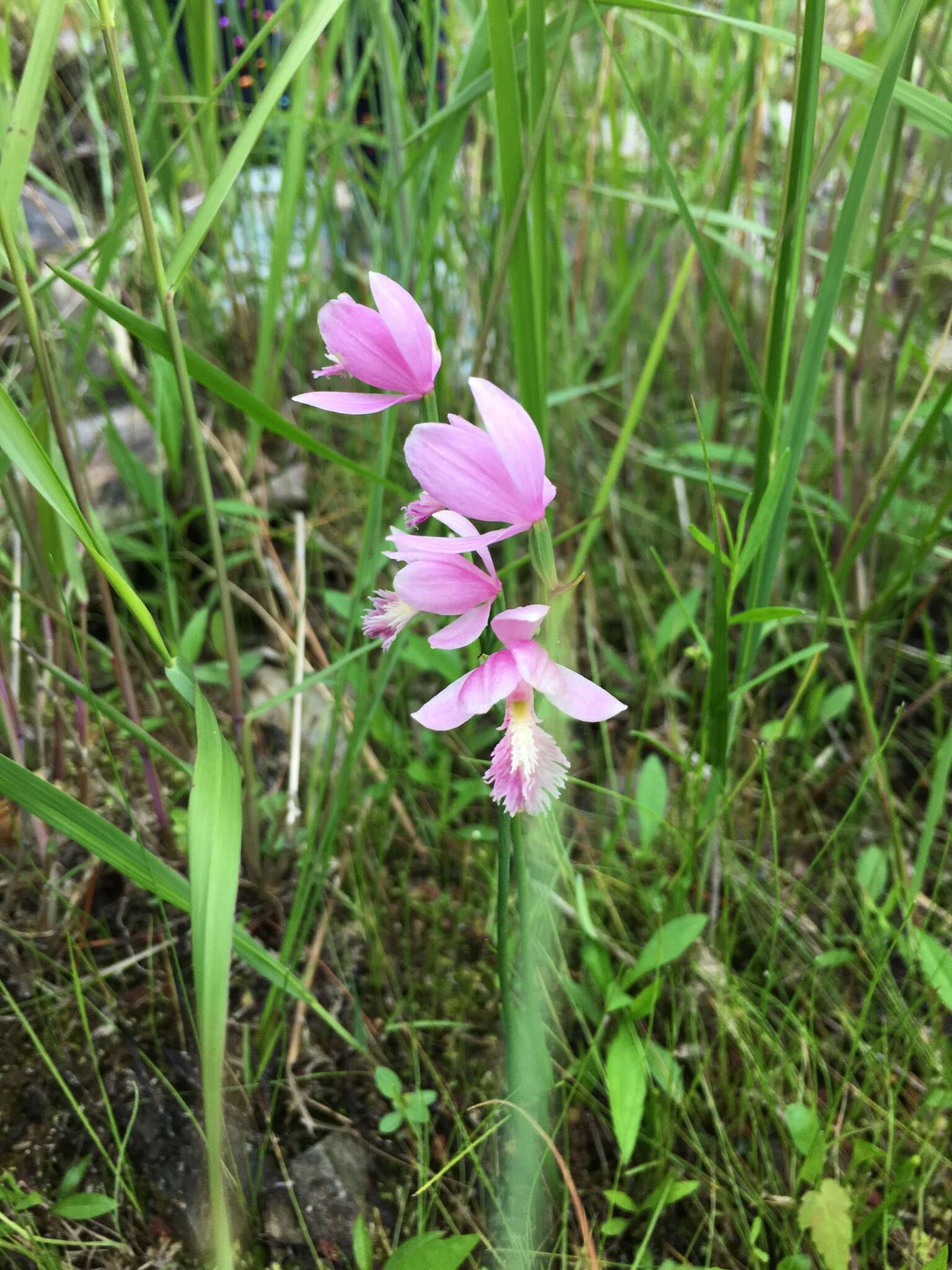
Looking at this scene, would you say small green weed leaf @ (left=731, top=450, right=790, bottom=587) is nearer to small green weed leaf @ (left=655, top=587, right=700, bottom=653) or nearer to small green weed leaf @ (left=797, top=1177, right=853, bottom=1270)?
small green weed leaf @ (left=655, top=587, right=700, bottom=653)

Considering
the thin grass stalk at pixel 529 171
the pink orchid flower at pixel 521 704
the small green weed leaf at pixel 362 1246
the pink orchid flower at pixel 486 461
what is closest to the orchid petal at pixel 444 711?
the pink orchid flower at pixel 521 704

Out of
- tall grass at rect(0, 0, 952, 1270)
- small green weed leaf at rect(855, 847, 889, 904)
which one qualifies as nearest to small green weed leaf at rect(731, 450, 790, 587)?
tall grass at rect(0, 0, 952, 1270)

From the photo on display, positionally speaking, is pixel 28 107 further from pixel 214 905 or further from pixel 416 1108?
pixel 416 1108

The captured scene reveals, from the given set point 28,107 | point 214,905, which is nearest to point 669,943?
point 214,905

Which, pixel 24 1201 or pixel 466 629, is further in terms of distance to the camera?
pixel 24 1201

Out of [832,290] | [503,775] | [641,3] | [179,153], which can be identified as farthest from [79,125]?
[503,775]

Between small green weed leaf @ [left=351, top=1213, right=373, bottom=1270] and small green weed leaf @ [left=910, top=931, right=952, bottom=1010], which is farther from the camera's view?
small green weed leaf @ [left=910, top=931, right=952, bottom=1010]

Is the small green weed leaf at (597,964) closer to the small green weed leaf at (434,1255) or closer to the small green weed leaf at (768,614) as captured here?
the small green weed leaf at (434,1255)

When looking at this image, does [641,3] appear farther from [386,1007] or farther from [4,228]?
[386,1007]
